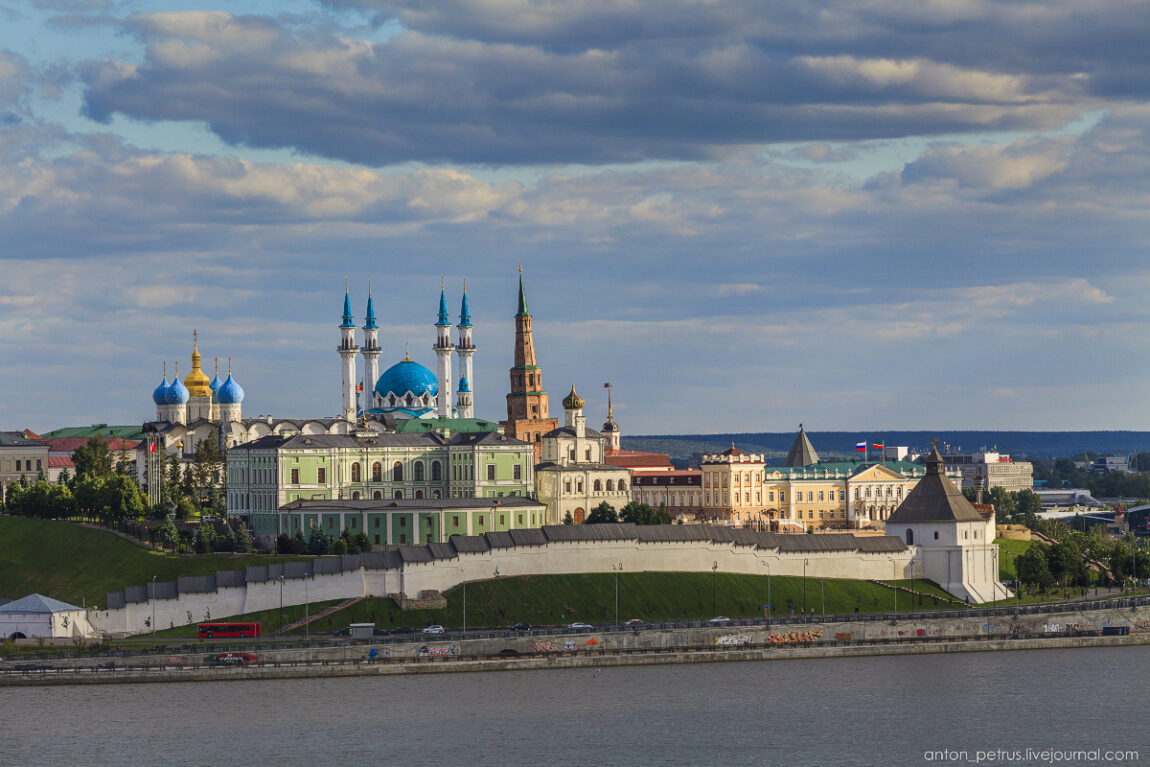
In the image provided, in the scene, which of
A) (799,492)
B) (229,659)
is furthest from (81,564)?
(799,492)

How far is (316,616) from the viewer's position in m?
116

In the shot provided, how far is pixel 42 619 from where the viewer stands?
112m

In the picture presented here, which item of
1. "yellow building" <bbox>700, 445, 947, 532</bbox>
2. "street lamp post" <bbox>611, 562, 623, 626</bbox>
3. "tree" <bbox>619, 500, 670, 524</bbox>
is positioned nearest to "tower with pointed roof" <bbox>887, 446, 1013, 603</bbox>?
"tree" <bbox>619, 500, 670, 524</bbox>

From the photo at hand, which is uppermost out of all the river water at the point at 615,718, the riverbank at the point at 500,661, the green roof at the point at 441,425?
the green roof at the point at 441,425

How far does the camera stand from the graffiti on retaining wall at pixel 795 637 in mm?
112688

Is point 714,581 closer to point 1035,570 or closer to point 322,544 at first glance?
point 1035,570

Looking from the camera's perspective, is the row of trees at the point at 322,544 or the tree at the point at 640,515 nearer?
the row of trees at the point at 322,544

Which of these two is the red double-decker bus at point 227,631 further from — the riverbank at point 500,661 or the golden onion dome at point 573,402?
the golden onion dome at point 573,402

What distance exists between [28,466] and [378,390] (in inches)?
1250

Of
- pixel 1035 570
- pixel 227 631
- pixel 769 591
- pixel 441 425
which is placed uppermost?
pixel 441 425

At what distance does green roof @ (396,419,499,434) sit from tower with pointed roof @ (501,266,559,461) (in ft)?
34.9

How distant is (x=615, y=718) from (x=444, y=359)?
352 ft

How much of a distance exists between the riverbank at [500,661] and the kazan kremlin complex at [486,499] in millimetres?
13771

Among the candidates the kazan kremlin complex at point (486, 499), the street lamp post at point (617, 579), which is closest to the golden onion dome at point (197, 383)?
the kazan kremlin complex at point (486, 499)
